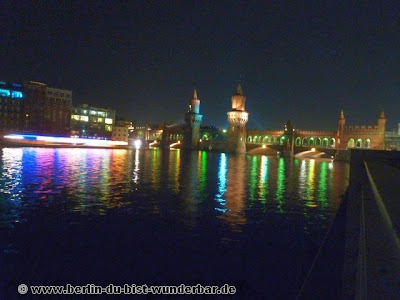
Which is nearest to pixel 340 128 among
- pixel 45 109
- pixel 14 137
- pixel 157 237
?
pixel 14 137

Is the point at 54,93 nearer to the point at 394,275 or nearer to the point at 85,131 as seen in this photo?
the point at 85,131

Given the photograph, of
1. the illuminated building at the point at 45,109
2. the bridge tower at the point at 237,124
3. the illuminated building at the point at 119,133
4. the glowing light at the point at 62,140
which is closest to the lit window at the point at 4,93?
the illuminated building at the point at 45,109

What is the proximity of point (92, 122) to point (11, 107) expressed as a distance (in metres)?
33.7

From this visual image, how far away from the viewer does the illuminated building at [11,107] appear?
343ft

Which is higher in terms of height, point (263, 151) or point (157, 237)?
point (263, 151)

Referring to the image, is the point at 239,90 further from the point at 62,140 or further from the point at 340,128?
the point at 62,140

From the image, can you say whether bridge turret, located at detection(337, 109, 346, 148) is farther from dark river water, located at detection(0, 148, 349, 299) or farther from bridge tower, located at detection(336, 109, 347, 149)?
dark river water, located at detection(0, 148, 349, 299)

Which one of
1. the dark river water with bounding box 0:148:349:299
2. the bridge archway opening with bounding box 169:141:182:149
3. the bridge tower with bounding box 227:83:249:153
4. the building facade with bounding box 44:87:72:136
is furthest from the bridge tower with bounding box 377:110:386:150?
the building facade with bounding box 44:87:72:136

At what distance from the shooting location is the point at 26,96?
11056cm

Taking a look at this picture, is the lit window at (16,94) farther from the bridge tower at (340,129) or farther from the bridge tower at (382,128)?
the bridge tower at (382,128)

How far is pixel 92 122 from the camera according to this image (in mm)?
136875

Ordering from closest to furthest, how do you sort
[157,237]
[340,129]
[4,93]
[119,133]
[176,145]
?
[157,237]
[340,129]
[4,93]
[119,133]
[176,145]

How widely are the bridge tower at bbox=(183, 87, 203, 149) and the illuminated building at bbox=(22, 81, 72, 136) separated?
42.1 metres

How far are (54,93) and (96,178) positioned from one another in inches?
4081
